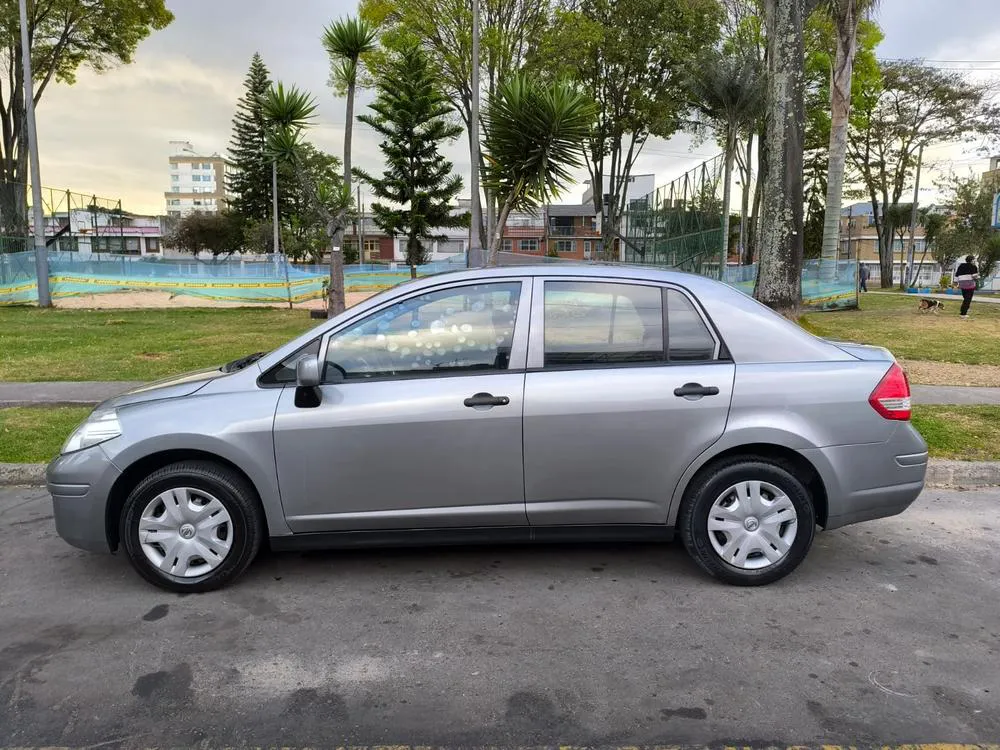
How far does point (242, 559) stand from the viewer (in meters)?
3.60

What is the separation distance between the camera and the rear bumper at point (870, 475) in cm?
362

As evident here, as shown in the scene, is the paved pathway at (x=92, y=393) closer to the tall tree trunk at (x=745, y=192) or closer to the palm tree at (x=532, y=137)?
the palm tree at (x=532, y=137)

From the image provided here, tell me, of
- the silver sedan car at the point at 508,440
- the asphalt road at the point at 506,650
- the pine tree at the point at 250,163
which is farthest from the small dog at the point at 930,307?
the pine tree at the point at 250,163

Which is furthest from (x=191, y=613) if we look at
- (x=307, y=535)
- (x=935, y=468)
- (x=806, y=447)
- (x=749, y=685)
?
(x=935, y=468)

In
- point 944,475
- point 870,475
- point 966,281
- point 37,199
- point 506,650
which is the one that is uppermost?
point 37,199

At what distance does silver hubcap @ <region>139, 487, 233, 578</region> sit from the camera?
11.6ft

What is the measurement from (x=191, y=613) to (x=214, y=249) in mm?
73146

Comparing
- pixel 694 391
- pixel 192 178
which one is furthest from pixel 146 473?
pixel 192 178

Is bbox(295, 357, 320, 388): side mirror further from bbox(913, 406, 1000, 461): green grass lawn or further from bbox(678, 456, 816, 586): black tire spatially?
bbox(913, 406, 1000, 461): green grass lawn

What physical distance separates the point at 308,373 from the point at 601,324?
1.48 m

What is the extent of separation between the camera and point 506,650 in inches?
122

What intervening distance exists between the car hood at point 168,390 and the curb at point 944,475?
2.36m

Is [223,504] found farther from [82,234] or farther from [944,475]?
[82,234]

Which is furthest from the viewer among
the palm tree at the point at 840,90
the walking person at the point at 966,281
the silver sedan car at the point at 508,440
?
the walking person at the point at 966,281
